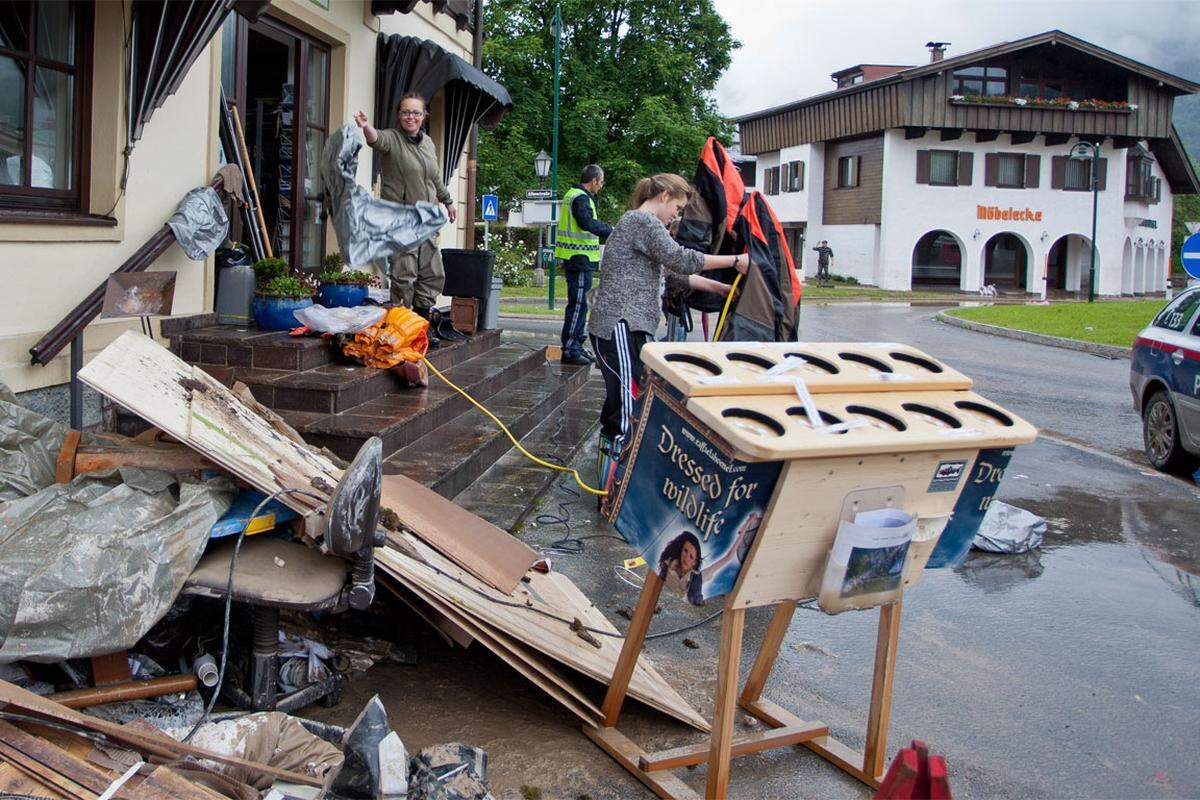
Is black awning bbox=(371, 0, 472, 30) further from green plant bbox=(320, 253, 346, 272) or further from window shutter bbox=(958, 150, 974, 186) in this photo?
window shutter bbox=(958, 150, 974, 186)

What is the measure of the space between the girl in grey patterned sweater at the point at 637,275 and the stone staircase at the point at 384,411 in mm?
1043

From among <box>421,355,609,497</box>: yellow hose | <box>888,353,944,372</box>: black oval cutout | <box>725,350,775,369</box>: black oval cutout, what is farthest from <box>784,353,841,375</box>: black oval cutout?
<box>421,355,609,497</box>: yellow hose

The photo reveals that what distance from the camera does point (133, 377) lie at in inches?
149

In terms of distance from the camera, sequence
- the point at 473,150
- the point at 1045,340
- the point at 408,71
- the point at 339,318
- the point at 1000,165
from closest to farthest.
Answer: the point at 339,318
the point at 408,71
the point at 473,150
the point at 1045,340
the point at 1000,165

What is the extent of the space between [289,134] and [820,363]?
7.55m

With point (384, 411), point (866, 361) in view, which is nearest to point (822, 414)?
point (866, 361)

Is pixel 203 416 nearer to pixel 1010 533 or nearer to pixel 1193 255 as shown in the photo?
pixel 1010 533

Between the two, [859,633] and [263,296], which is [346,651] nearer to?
[859,633]

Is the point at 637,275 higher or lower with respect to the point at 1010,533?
higher

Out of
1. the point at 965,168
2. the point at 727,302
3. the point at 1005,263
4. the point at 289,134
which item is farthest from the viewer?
the point at 1005,263

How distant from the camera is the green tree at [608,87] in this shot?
43.3m

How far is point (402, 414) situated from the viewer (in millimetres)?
6859

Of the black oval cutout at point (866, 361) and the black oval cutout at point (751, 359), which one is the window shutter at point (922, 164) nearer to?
the black oval cutout at point (866, 361)

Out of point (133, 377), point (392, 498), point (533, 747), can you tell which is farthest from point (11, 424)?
point (533, 747)
